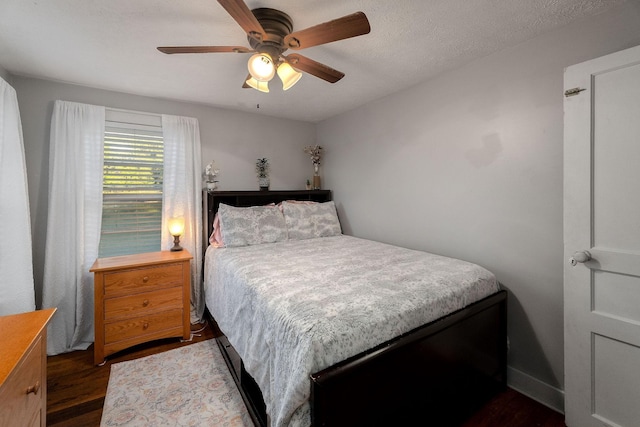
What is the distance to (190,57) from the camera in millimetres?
1979

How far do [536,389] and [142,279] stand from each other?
3080mm

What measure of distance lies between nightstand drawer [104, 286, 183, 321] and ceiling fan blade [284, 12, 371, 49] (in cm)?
222

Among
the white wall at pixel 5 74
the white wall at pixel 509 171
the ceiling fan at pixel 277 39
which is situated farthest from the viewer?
the white wall at pixel 5 74

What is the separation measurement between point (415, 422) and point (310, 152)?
3152 mm

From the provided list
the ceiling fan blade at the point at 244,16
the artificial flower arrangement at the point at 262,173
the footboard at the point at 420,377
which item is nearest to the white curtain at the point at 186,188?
the artificial flower arrangement at the point at 262,173

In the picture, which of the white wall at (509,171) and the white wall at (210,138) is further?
the white wall at (210,138)

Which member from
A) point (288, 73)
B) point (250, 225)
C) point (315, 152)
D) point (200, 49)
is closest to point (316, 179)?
point (315, 152)

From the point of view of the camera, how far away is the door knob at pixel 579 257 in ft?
4.85

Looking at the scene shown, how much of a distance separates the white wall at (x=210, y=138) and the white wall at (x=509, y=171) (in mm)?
1452

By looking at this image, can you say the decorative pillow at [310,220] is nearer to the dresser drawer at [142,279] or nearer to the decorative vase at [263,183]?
Answer: the decorative vase at [263,183]

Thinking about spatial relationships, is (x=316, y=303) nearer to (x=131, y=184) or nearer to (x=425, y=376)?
(x=425, y=376)

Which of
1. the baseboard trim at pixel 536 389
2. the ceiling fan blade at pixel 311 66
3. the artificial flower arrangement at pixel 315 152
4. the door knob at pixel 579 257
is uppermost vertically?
the ceiling fan blade at pixel 311 66

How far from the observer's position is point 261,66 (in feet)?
5.00

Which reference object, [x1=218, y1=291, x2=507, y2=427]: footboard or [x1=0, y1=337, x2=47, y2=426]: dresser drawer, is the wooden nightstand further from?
[x1=0, y1=337, x2=47, y2=426]: dresser drawer
